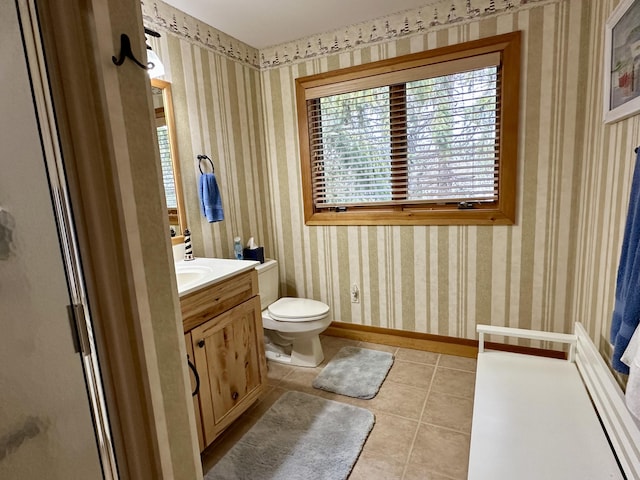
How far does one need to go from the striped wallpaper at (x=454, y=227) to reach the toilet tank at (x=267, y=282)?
335 millimetres

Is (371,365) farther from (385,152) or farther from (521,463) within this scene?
(385,152)

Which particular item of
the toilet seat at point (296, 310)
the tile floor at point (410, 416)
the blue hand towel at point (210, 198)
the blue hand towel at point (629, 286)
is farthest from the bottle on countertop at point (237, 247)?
the blue hand towel at point (629, 286)

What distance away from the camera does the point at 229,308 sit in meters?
1.76

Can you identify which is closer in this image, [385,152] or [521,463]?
[521,463]

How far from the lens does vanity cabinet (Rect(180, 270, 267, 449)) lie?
157 centimetres

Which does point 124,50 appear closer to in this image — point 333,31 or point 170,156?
point 170,156

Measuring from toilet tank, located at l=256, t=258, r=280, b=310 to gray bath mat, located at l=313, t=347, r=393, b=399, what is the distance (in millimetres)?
645

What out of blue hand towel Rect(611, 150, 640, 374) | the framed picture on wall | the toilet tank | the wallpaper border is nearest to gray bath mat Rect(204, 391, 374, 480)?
the toilet tank

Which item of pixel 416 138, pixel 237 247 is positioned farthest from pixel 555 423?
pixel 237 247

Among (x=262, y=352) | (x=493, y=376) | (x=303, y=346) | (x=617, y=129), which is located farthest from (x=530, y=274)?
(x=262, y=352)

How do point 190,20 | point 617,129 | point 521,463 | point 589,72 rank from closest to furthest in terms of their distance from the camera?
point 521,463 < point 617,129 < point 589,72 < point 190,20

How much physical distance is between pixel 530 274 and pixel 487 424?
1.24 metres

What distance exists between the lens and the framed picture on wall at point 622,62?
1316mm

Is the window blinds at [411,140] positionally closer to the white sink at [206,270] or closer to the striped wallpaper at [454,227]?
the striped wallpaper at [454,227]
